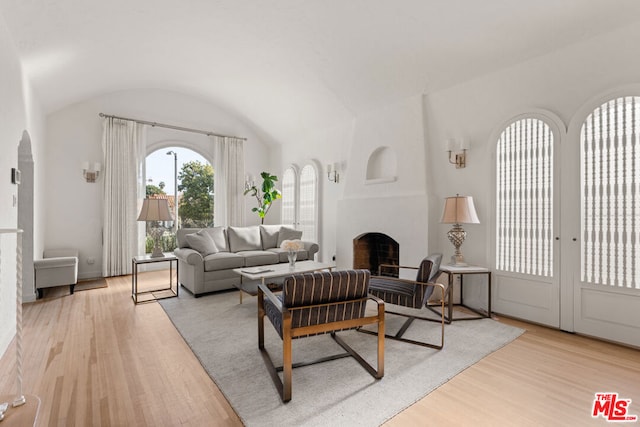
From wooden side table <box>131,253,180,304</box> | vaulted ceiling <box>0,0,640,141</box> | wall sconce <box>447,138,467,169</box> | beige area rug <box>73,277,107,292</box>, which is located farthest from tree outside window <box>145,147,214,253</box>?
wall sconce <box>447,138,467,169</box>

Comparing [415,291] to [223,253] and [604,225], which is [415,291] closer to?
[604,225]

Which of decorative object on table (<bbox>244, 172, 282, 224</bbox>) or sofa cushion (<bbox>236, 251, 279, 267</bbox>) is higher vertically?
decorative object on table (<bbox>244, 172, 282, 224</bbox>)

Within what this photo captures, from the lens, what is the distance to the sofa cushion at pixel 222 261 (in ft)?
15.3

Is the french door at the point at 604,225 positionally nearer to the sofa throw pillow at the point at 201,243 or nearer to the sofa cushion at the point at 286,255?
the sofa cushion at the point at 286,255

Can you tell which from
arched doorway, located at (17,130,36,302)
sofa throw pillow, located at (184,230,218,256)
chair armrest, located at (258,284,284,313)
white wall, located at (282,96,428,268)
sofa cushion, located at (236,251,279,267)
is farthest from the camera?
sofa cushion, located at (236,251,279,267)

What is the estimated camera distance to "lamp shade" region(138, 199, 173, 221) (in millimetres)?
4746

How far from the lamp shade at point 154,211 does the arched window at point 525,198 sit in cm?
456

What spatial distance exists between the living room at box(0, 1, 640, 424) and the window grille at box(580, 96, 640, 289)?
12cm

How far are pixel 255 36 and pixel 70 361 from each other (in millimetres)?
4066

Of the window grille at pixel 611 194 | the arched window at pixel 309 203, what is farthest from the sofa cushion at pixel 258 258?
the window grille at pixel 611 194

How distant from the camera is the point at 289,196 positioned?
291 inches

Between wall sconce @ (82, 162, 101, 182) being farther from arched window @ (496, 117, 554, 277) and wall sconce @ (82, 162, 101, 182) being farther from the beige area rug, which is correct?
arched window @ (496, 117, 554, 277)

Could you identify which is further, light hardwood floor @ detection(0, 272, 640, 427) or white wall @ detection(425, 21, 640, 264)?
white wall @ detection(425, 21, 640, 264)

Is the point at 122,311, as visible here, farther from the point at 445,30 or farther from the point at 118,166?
the point at 445,30
